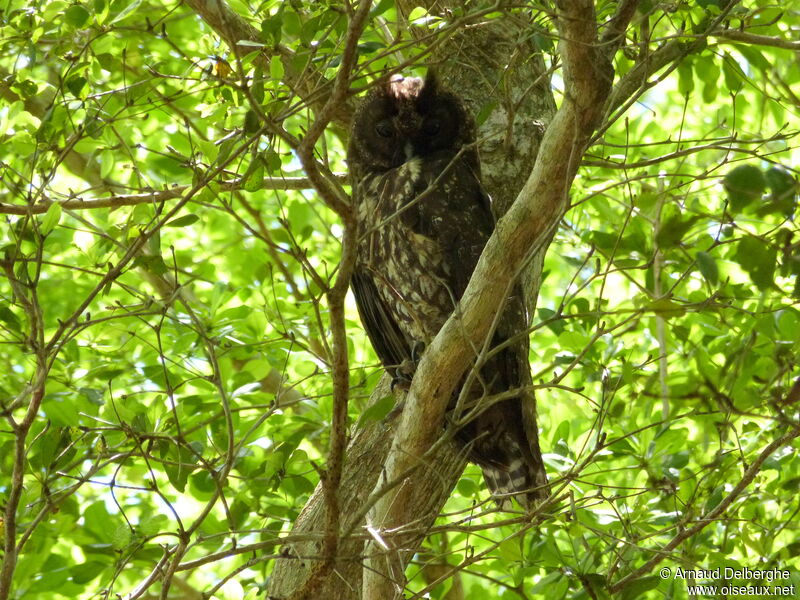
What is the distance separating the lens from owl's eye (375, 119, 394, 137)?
3467 millimetres

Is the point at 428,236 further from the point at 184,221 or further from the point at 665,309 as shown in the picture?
the point at 665,309

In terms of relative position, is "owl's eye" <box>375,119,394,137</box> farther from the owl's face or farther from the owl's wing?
the owl's wing

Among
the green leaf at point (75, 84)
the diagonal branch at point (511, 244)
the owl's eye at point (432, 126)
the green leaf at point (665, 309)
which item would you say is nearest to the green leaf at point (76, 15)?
the green leaf at point (75, 84)

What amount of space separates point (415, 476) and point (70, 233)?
10.6ft

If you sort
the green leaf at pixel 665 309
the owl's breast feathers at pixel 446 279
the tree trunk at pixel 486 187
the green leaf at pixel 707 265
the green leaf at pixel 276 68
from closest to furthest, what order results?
the green leaf at pixel 707 265 < the green leaf at pixel 665 309 < the green leaf at pixel 276 68 < the tree trunk at pixel 486 187 < the owl's breast feathers at pixel 446 279

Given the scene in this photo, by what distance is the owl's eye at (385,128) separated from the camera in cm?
347

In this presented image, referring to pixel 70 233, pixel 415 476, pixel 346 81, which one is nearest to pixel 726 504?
pixel 415 476

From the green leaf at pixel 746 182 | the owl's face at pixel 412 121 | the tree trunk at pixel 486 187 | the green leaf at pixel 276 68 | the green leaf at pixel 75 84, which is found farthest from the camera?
the owl's face at pixel 412 121

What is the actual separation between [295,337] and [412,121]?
987 millimetres

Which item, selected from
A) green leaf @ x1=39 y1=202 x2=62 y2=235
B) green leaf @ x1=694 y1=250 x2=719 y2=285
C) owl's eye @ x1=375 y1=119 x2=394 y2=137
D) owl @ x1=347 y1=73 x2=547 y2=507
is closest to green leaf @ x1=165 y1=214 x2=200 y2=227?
green leaf @ x1=39 y1=202 x2=62 y2=235

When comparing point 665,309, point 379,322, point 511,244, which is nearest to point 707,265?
point 665,309

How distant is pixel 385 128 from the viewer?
3469 millimetres

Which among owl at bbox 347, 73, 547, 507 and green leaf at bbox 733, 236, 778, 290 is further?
owl at bbox 347, 73, 547, 507

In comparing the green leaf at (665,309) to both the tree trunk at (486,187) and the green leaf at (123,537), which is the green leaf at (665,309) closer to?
Result: the tree trunk at (486,187)
